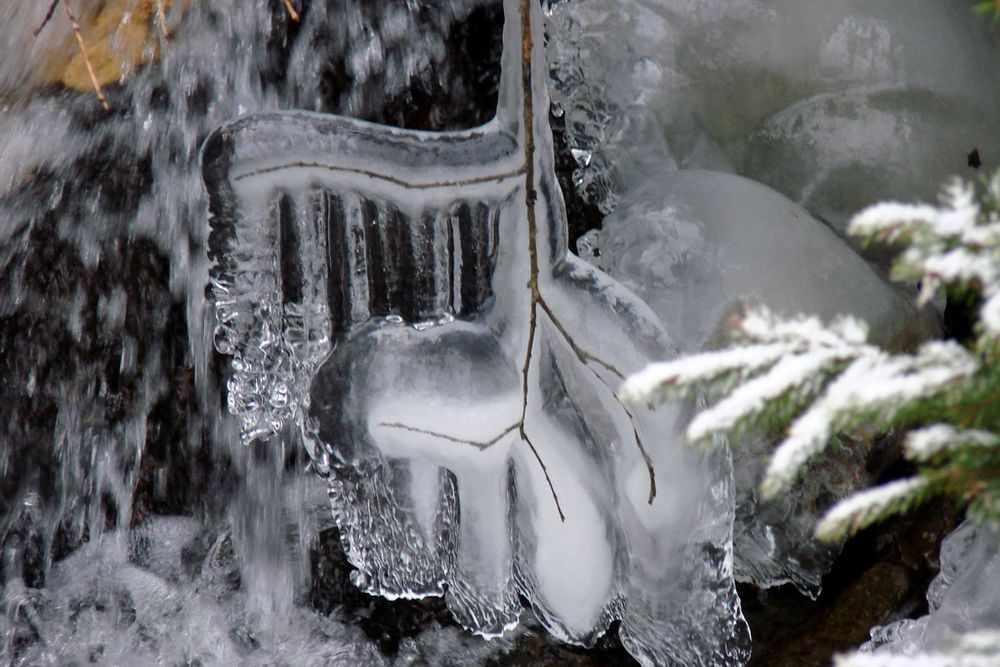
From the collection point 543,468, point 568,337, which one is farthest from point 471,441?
point 568,337

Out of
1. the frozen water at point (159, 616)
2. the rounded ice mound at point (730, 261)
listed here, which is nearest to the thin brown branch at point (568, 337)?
the rounded ice mound at point (730, 261)

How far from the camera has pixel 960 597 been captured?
1630 mm

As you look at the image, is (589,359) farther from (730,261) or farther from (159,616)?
(159,616)

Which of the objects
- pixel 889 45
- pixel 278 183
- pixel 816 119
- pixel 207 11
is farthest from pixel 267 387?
pixel 889 45

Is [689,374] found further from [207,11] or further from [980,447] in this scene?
[207,11]

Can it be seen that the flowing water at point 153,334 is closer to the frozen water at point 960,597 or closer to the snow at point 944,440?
the frozen water at point 960,597

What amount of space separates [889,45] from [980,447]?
149 cm

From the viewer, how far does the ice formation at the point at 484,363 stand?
165 cm

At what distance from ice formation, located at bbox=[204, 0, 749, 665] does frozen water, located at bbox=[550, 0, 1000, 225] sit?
57cm

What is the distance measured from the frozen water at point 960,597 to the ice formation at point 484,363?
0.31 m

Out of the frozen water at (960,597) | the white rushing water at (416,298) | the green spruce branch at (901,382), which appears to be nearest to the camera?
the green spruce branch at (901,382)

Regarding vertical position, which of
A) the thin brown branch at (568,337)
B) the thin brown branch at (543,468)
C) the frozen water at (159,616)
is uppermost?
the thin brown branch at (568,337)

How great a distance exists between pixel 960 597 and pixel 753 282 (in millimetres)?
682

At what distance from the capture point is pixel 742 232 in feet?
6.50
